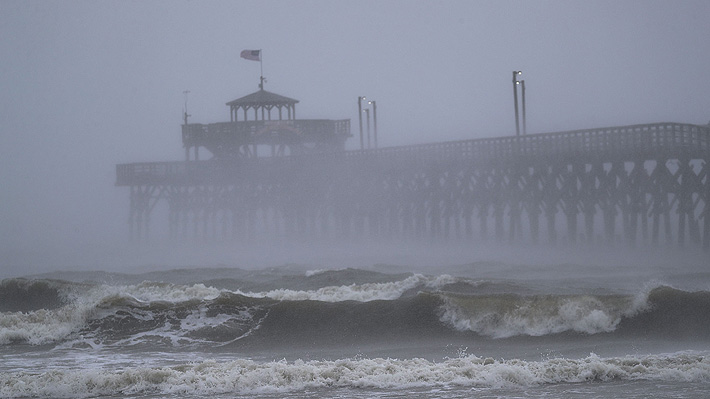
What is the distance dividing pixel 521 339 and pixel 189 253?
3498 centimetres

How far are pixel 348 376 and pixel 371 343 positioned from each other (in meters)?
3.24

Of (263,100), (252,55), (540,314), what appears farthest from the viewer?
(252,55)

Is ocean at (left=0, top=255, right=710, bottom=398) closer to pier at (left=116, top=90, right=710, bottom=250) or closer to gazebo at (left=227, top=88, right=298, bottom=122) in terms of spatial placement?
pier at (left=116, top=90, right=710, bottom=250)

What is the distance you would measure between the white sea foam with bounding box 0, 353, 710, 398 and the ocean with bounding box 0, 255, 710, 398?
0.06 ft

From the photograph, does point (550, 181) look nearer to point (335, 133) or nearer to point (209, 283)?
point (209, 283)

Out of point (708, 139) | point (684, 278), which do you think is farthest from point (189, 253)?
point (684, 278)

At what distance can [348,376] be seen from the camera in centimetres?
1014

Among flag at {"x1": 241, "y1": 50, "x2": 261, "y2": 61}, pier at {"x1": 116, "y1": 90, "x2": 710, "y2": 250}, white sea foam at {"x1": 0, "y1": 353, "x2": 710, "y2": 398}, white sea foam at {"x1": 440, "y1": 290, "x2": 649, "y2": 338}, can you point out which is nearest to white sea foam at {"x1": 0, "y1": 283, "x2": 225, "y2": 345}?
white sea foam at {"x1": 0, "y1": 353, "x2": 710, "y2": 398}

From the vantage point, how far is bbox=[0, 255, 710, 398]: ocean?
32.5 feet

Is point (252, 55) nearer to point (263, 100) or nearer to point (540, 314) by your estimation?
point (263, 100)

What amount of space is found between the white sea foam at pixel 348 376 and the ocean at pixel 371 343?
2 centimetres

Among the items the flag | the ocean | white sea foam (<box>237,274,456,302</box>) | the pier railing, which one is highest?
the flag

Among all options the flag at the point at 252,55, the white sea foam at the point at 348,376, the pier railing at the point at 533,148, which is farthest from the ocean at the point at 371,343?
the flag at the point at 252,55

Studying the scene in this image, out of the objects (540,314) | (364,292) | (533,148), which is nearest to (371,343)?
(540,314)
